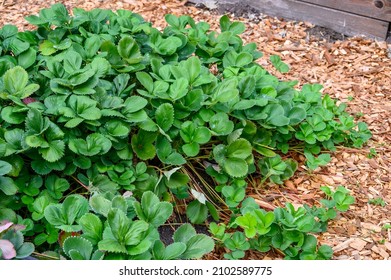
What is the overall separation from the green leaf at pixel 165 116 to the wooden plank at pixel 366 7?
6.95 ft

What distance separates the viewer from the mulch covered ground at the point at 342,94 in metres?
2.62

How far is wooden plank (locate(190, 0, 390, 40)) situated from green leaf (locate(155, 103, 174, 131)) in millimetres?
2130

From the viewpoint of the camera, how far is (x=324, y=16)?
4262 mm

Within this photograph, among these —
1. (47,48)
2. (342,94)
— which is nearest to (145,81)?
(47,48)

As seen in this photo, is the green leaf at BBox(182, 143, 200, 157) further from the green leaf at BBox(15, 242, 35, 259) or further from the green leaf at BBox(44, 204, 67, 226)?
the green leaf at BBox(15, 242, 35, 259)

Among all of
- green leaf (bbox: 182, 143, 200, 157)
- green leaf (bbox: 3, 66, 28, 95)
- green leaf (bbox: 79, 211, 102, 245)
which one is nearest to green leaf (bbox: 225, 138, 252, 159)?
green leaf (bbox: 182, 143, 200, 157)

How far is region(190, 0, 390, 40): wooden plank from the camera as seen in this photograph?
162 inches

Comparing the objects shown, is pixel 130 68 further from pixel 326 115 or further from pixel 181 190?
pixel 326 115

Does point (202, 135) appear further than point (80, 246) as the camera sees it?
Yes

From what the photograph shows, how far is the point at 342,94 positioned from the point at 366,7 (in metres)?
0.81

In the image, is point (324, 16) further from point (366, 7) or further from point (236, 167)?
point (236, 167)

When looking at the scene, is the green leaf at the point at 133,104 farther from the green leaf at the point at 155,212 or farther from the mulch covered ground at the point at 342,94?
the mulch covered ground at the point at 342,94

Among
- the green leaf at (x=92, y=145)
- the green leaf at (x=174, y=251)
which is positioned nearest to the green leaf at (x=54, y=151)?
the green leaf at (x=92, y=145)

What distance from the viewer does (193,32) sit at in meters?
3.16
